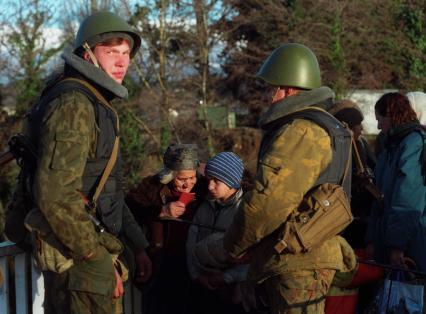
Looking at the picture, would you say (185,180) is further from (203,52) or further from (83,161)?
(203,52)

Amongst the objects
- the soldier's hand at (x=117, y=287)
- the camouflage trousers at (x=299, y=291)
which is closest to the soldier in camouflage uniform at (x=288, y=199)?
the camouflage trousers at (x=299, y=291)

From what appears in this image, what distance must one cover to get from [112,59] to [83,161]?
0.70 metres

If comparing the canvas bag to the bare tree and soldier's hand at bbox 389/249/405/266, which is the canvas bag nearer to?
soldier's hand at bbox 389/249/405/266

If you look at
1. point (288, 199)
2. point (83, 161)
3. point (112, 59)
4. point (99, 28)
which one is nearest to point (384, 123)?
point (288, 199)

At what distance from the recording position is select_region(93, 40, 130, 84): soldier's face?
12.9 ft

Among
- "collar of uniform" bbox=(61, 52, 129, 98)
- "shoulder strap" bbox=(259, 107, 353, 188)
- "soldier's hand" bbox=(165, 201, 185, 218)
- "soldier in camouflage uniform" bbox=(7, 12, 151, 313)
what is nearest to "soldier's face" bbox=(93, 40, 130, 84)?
"soldier in camouflage uniform" bbox=(7, 12, 151, 313)

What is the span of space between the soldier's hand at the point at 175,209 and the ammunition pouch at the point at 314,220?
1.49 m

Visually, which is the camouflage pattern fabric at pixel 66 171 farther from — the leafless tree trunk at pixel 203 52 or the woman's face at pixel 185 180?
the leafless tree trunk at pixel 203 52

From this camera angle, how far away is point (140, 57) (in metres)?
18.3

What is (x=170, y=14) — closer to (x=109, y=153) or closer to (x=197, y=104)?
(x=197, y=104)

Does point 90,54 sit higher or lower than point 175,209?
higher

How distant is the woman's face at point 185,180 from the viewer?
509 cm

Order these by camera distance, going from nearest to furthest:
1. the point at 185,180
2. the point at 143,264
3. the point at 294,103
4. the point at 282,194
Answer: the point at 282,194
the point at 294,103
the point at 143,264
the point at 185,180

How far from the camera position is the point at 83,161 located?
11.6 feet
